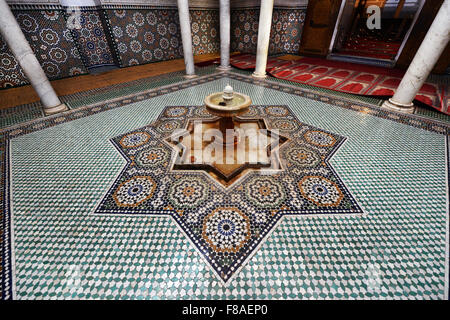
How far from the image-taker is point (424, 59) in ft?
6.73

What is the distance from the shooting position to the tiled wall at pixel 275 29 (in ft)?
15.5

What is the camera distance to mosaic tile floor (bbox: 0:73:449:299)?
909 millimetres

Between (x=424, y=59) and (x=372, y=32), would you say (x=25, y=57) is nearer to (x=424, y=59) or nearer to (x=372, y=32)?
(x=424, y=59)

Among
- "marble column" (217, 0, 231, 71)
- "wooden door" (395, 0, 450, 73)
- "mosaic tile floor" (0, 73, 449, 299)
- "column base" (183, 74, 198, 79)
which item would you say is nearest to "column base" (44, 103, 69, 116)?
"mosaic tile floor" (0, 73, 449, 299)

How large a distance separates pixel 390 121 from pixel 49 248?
3.10m

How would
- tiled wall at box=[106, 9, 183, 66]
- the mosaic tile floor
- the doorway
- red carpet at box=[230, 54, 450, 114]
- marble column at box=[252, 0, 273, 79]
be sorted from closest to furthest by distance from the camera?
the mosaic tile floor
red carpet at box=[230, 54, 450, 114]
marble column at box=[252, 0, 273, 79]
tiled wall at box=[106, 9, 183, 66]
the doorway

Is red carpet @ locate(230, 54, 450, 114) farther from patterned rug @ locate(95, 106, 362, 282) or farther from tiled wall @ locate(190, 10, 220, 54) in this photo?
patterned rug @ locate(95, 106, 362, 282)

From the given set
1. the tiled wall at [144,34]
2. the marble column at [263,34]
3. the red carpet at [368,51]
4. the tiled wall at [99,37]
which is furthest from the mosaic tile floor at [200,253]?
the red carpet at [368,51]

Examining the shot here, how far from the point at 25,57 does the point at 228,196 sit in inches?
105

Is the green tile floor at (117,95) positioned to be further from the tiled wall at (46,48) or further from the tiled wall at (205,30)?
the tiled wall at (205,30)

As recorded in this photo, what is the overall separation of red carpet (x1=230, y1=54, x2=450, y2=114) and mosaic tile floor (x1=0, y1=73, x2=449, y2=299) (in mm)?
1113

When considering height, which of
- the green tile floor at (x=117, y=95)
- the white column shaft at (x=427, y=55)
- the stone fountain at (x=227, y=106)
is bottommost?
the green tile floor at (x=117, y=95)

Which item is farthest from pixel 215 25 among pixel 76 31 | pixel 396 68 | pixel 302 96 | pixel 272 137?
pixel 272 137

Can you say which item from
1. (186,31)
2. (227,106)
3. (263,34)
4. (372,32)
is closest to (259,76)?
(263,34)
